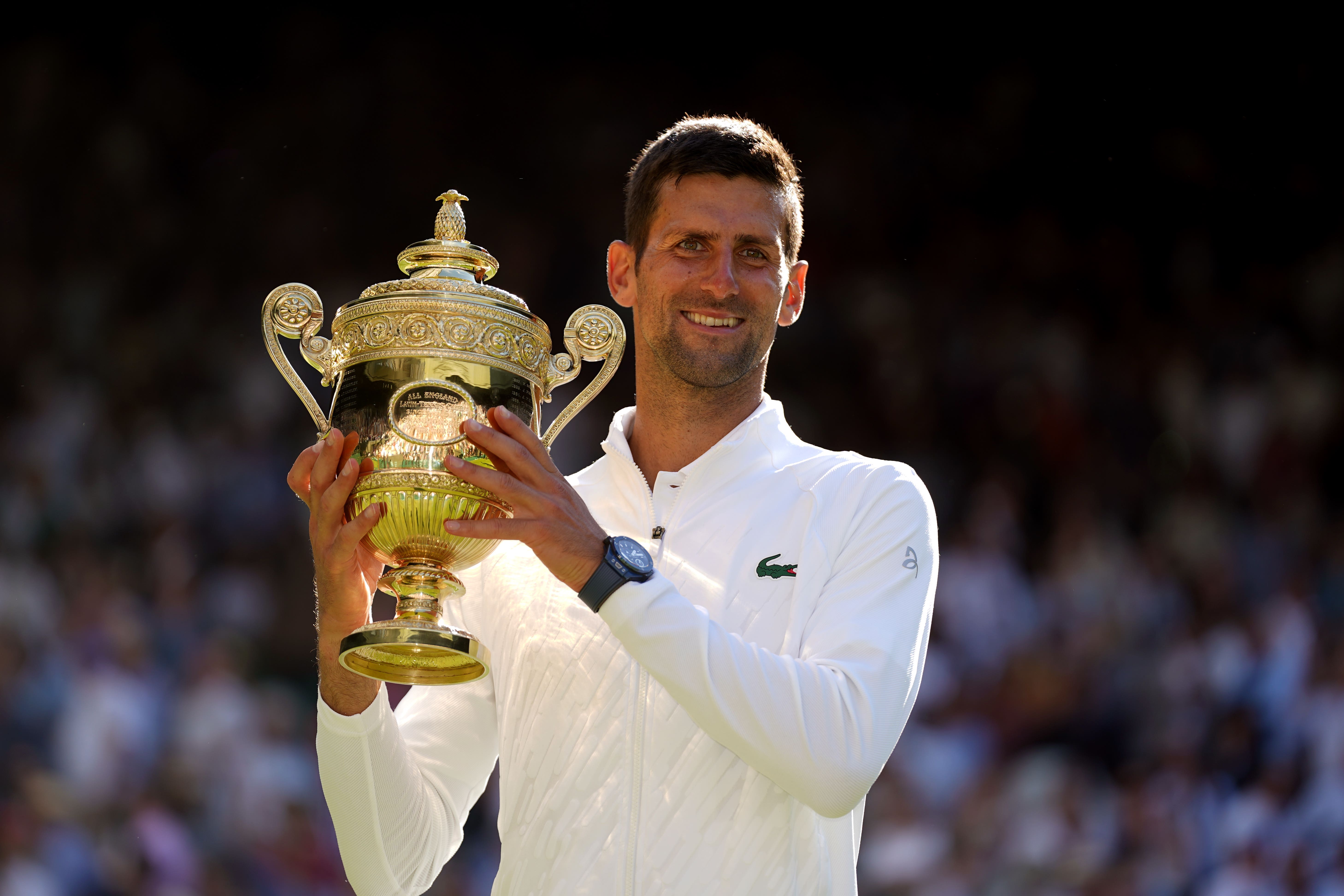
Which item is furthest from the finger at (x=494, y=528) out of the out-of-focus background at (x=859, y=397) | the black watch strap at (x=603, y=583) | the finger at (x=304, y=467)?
the out-of-focus background at (x=859, y=397)

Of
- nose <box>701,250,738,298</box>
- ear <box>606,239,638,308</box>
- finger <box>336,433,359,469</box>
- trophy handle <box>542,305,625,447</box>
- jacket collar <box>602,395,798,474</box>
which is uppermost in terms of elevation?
ear <box>606,239,638,308</box>

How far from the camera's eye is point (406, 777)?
2.32 meters

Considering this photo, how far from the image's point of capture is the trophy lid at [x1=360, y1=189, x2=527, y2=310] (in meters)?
2.23

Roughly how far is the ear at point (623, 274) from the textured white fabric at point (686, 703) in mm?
273

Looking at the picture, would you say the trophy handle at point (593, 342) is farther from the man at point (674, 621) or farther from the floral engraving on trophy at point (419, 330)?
the floral engraving on trophy at point (419, 330)

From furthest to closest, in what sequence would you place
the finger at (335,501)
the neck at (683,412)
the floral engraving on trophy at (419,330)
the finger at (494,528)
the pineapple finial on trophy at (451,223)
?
1. the neck at (683,412)
2. the pineapple finial on trophy at (451,223)
3. the floral engraving on trophy at (419,330)
4. the finger at (335,501)
5. the finger at (494,528)

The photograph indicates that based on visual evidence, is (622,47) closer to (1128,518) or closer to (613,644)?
(1128,518)

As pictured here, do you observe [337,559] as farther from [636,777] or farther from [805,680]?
[805,680]

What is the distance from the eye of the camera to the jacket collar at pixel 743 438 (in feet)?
8.04

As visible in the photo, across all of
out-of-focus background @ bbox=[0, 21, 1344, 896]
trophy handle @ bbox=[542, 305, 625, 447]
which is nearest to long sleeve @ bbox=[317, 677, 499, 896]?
trophy handle @ bbox=[542, 305, 625, 447]

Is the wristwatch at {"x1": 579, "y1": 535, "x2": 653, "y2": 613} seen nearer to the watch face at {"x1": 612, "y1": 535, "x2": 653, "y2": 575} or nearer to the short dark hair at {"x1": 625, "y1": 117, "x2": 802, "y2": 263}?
the watch face at {"x1": 612, "y1": 535, "x2": 653, "y2": 575}

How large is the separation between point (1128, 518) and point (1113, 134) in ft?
8.07

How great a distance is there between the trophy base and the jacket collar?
17.0 inches

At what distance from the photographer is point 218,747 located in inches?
253
